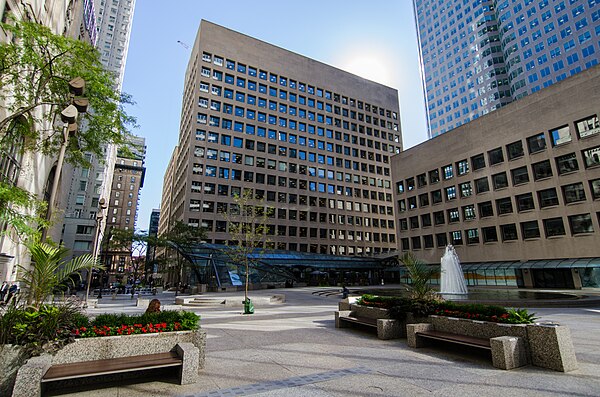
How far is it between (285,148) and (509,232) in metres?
45.1

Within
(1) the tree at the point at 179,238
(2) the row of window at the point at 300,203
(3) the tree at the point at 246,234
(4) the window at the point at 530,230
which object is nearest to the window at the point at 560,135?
(4) the window at the point at 530,230

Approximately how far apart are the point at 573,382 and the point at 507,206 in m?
42.1

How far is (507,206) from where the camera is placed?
41344 mm

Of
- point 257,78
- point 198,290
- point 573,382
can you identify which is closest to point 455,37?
point 257,78

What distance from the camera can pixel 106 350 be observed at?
6301 mm

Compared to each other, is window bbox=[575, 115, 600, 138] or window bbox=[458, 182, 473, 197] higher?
window bbox=[575, 115, 600, 138]

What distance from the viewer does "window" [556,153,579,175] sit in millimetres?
35656

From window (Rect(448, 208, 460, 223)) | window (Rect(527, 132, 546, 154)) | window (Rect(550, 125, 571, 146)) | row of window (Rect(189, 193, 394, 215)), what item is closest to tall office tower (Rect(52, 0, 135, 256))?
row of window (Rect(189, 193, 394, 215))

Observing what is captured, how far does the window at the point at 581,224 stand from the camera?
1337 inches

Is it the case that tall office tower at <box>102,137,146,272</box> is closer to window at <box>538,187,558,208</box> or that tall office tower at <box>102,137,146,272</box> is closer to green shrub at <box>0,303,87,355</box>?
window at <box>538,187,558,208</box>

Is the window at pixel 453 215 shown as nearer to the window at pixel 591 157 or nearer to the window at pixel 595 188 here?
the window at pixel 595 188

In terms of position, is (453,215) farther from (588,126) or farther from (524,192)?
(588,126)

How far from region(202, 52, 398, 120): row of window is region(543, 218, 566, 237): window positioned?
183 ft

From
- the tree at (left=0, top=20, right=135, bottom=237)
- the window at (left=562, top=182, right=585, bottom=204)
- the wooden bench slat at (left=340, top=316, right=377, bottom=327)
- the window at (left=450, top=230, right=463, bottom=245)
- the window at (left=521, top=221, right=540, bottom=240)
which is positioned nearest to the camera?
the tree at (left=0, top=20, right=135, bottom=237)
